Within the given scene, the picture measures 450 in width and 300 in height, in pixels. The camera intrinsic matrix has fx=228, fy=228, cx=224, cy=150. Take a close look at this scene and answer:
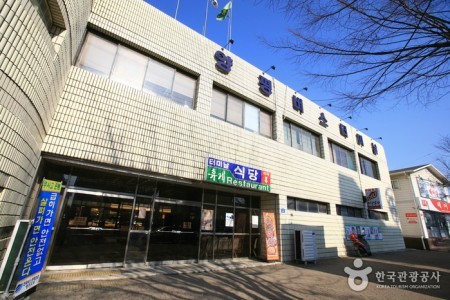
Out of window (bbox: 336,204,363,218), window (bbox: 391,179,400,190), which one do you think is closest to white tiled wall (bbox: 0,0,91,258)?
window (bbox: 336,204,363,218)

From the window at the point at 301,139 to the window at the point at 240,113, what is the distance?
1287 mm

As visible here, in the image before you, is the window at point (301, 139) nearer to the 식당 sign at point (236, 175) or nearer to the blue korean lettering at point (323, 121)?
the blue korean lettering at point (323, 121)

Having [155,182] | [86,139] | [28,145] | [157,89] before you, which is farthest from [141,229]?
[157,89]

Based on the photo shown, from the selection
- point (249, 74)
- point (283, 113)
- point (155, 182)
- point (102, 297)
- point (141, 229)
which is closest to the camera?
point (102, 297)

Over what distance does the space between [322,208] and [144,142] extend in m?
10.2

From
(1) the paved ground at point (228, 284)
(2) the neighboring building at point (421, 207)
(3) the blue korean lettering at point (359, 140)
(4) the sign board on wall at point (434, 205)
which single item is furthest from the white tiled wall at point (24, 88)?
(4) the sign board on wall at point (434, 205)

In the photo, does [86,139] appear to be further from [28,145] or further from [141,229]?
[141,229]

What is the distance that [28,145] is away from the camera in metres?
4.26

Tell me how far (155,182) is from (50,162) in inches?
118

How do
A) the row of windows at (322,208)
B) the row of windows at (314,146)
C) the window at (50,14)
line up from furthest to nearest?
the row of windows at (314,146), the row of windows at (322,208), the window at (50,14)

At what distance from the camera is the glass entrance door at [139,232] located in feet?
23.4

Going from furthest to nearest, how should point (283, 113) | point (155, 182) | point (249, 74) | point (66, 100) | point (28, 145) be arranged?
1. point (283, 113)
2. point (249, 74)
3. point (155, 182)
4. point (66, 100)
5. point (28, 145)

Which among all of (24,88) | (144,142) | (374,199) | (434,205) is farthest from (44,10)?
(434,205)

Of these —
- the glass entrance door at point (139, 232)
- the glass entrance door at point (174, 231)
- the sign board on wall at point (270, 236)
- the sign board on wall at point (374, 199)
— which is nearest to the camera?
the glass entrance door at point (139, 232)
